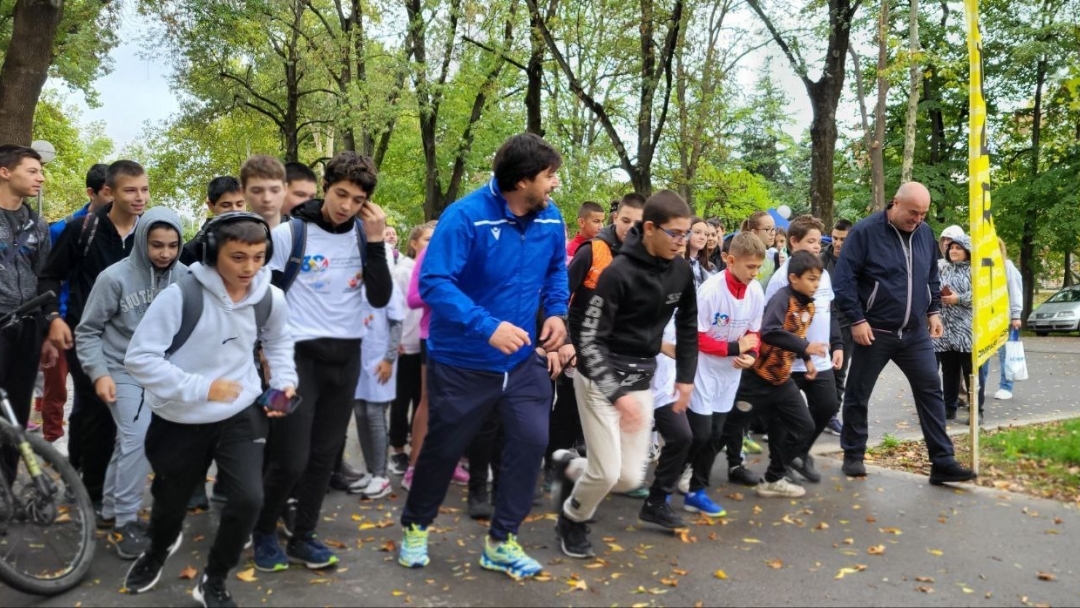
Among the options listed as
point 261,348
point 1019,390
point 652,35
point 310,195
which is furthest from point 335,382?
point 652,35

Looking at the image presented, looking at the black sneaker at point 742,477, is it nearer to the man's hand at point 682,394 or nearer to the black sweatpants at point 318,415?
the man's hand at point 682,394

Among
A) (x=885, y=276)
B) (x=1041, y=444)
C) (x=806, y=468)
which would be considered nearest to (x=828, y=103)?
(x=1041, y=444)

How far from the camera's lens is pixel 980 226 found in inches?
280

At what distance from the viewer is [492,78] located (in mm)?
22203

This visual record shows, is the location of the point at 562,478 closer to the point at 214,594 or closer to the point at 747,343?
the point at 747,343

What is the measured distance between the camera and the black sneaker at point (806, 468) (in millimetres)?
6973

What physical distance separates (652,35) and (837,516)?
1248 centimetres

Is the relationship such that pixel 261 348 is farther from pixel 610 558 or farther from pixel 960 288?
pixel 960 288

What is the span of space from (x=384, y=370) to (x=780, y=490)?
2922mm

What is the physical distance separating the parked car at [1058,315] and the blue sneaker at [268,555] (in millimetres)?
27701

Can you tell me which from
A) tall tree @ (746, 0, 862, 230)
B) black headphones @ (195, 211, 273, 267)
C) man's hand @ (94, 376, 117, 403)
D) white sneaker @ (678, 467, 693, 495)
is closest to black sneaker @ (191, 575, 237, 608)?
man's hand @ (94, 376, 117, 403)

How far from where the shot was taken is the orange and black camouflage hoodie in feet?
20.9

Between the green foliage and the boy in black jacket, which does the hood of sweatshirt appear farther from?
the green foliage

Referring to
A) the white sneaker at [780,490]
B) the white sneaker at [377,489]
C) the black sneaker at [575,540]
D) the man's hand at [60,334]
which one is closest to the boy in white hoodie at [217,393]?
the man's hand at [60,334]
